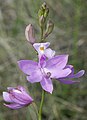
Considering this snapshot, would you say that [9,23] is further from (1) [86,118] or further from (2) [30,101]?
(2) [30,101]

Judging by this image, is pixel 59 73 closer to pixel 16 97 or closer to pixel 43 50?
pixel 43 50

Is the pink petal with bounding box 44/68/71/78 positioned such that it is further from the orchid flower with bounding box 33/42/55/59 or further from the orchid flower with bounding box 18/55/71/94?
the orchid flower with bounding box 33/42/55/59

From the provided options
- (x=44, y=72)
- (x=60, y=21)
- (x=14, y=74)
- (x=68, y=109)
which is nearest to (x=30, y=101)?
(x=44, y=72)

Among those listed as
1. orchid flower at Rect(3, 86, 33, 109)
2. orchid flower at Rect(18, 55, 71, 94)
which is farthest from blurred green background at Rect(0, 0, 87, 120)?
orchid flower at Rect(18, 55, 71, 94)

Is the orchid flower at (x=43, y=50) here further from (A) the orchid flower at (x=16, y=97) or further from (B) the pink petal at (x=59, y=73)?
(A) the orchid flower at (x=16, y=97)

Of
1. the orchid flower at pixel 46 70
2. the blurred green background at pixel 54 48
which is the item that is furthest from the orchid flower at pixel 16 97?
the blurred green background at pixel 54 48
